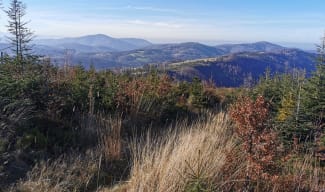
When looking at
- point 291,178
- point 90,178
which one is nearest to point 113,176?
point 90,178

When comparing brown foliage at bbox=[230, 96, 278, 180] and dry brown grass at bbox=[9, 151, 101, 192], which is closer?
brown foliage at bbox=[230, 96, 278, 180]

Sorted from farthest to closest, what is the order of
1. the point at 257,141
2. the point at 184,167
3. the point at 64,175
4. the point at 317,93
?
the point at 317,93
the point at 64,175
the point at 257,141
the point at 184,167

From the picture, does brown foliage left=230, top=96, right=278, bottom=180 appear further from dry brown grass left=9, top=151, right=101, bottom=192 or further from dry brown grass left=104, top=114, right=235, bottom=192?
dry brown grass left=9, top=151, right=101, bottom=192

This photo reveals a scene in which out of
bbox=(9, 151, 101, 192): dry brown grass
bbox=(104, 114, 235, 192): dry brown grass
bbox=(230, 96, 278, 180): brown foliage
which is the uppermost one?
bbox=(230, 96, 278, 180): brown foliage

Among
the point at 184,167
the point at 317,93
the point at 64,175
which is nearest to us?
the point at 184,167

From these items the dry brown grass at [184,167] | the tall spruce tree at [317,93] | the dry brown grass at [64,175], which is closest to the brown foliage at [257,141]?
the dry brown grass at [184,167]

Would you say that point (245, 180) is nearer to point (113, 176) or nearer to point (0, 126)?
point (113, 176)

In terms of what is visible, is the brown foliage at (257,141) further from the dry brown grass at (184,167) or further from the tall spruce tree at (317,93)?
the tall spruce tree at (317,93)

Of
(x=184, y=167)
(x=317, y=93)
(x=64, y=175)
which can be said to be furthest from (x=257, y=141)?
(x=317, y=93)

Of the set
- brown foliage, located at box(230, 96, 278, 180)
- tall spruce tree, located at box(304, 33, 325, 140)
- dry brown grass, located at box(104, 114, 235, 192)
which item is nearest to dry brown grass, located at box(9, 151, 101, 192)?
dry brown grass, located at box(104, 114, 235, 192)

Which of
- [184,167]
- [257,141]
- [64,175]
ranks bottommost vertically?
[64,175]

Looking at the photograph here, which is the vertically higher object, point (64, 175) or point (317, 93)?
point (317, 93)

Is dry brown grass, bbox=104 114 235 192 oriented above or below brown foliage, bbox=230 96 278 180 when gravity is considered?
below

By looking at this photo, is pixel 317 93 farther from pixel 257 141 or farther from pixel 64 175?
pixel 64 175
